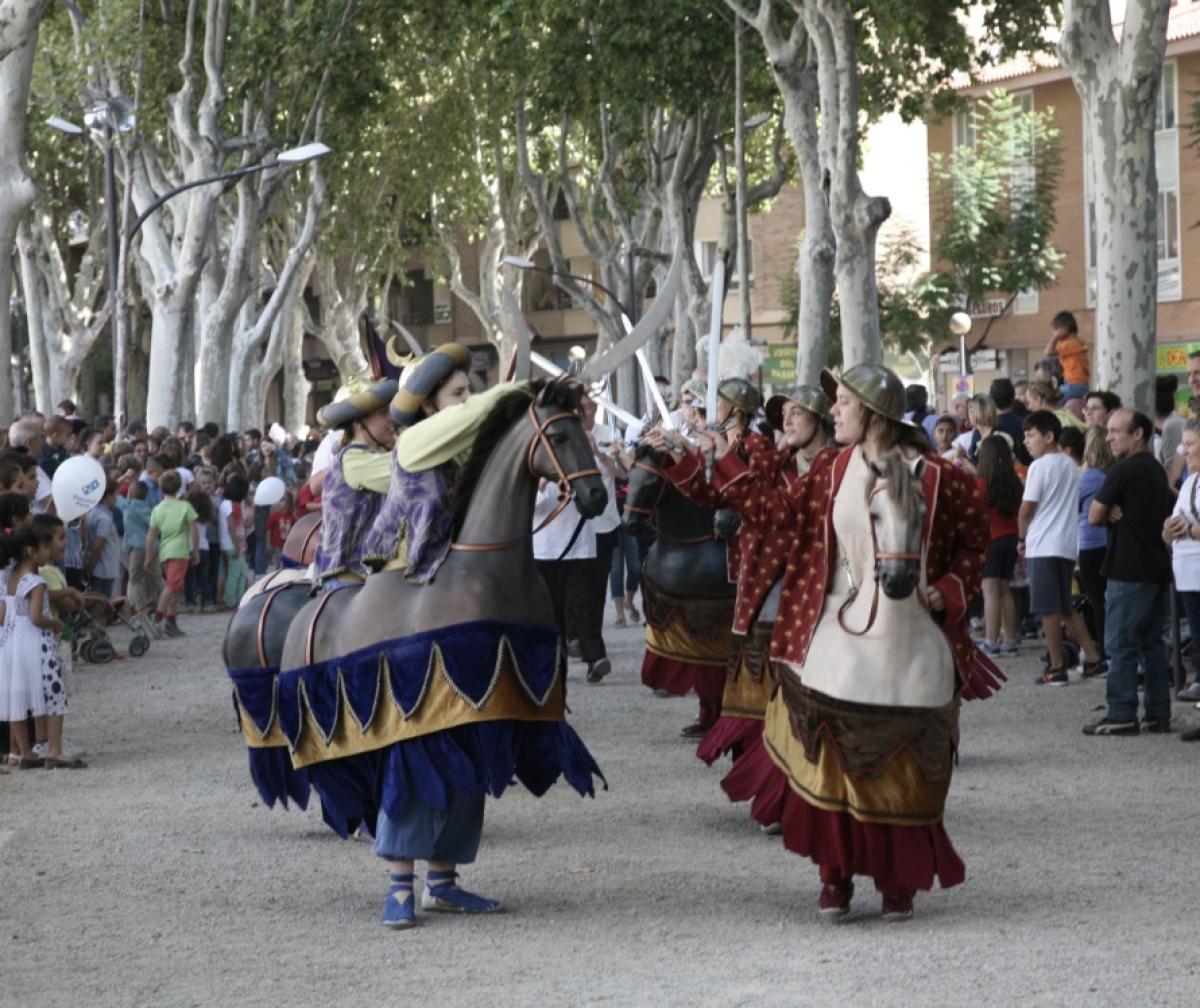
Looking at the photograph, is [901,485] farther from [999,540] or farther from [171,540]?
[171,540]

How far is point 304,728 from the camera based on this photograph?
26.7 ft

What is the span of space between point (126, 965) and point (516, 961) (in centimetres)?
129

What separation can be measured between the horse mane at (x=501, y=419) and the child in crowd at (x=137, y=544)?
44.8 feet

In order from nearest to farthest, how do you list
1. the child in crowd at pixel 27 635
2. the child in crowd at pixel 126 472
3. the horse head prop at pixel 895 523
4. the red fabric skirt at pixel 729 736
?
the horse head prop at pixel 895 523 < the red fabric skirt at pixel 729 736 < the child in crowd at pixel 27 635 < the child in crowd at pixel 126 472

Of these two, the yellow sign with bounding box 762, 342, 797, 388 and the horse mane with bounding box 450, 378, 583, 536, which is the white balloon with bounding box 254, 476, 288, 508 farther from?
the yellow sign with bounding box 762, 342, 797, 388

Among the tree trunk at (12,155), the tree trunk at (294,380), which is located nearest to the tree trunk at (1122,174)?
the tree trunk at (12,155)

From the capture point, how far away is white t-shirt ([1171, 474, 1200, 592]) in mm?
12156

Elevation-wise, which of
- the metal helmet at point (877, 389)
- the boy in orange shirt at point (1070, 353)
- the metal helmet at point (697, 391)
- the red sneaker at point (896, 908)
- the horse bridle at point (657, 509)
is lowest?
the red sneaker at point (896, 908)

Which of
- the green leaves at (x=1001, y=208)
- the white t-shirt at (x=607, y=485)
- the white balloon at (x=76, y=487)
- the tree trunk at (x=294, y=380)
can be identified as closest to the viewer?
the white t-shirt at (x=607, y=485)

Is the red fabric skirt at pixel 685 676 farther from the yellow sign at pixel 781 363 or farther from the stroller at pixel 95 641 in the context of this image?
the yellow sign at pixel 781 363

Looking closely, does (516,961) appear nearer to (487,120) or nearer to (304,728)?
(304,728)

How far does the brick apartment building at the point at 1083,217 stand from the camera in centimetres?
4425

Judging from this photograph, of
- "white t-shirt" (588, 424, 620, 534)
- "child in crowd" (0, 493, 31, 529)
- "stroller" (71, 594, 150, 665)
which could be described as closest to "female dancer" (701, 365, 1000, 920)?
"child in crowd" (0, 493, 31, 529)

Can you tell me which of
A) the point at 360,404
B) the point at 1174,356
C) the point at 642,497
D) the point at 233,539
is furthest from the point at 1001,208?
the point at 360,404
